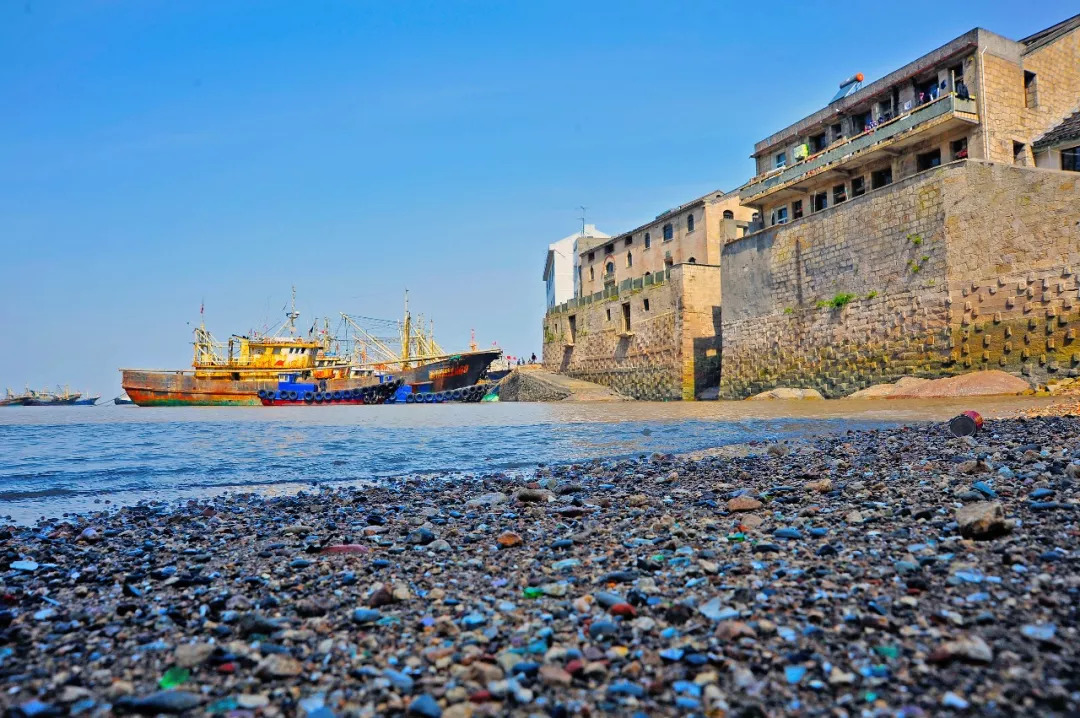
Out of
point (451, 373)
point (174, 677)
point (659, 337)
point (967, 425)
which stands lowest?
point (174, 677)

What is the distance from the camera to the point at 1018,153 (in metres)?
23.4

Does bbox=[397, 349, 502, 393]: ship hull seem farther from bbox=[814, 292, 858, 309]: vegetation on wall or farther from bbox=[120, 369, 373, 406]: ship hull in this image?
bbox=[814, 292, 858, 309]: vegetation on wall

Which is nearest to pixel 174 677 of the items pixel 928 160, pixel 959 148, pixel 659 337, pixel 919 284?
pixel 919 284

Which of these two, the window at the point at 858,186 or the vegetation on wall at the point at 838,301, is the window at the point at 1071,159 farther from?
the vegetation on wall at the point at 838,301

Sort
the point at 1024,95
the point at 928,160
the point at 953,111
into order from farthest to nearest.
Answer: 1. the point at 928,160
2. the point at 1024,95
3. the point at 953,111

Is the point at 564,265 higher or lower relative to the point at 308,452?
higher

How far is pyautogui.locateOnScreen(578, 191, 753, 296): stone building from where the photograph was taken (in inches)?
1629

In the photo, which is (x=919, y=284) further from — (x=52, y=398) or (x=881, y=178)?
(x=52, y=398)

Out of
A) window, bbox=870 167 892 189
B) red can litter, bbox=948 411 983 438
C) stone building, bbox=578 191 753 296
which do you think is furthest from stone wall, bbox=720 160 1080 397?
red can litter, bbox=948 411 983 438

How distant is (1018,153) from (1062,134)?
136 cm

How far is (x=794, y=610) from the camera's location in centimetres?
261

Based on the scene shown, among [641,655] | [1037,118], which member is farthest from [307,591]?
[1037,118]

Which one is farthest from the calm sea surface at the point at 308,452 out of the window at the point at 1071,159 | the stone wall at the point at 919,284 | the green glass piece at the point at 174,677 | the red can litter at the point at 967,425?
the window at the point at 1071,159

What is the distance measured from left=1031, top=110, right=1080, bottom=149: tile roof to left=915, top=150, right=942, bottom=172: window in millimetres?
3246
